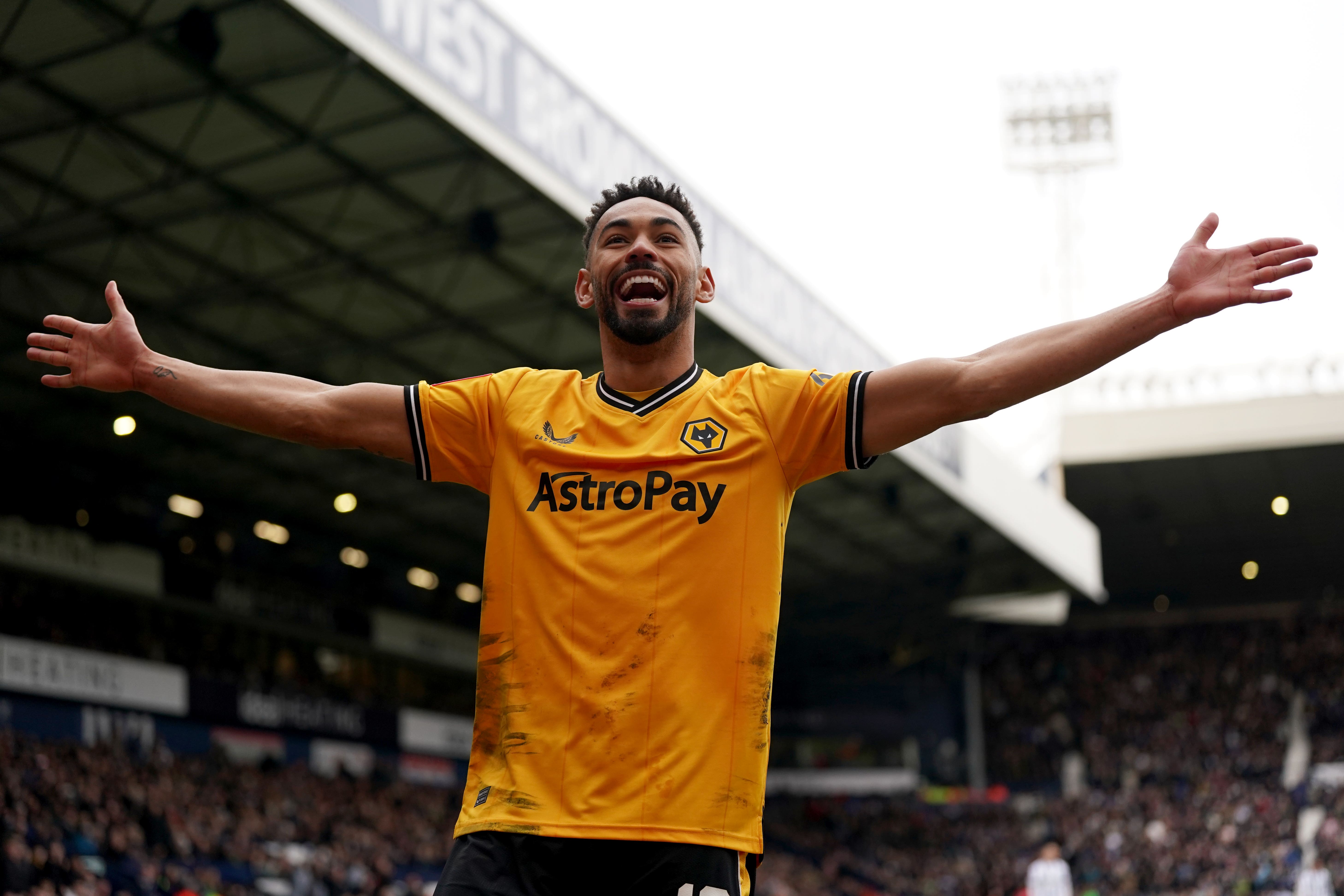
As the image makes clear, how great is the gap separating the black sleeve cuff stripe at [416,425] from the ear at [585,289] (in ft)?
1.52

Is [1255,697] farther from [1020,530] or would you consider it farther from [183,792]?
[183,792]

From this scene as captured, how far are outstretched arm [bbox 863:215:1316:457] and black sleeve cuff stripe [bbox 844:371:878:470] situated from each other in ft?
0.04

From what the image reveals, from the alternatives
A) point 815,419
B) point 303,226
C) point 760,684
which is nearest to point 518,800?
point 760,684

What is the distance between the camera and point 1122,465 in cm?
3466

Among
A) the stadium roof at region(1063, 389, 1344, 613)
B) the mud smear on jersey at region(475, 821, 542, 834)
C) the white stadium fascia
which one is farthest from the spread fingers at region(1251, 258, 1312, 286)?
the stadium roof at region(1063, 389, 1344, 613)

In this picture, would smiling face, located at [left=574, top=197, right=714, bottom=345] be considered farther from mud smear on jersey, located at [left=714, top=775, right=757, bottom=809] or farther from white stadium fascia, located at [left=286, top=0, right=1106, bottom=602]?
white stadium fascia, located at [left=286, top=0, right=1106, bottom=602]

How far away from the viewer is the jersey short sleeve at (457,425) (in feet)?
10.7

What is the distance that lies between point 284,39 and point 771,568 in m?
11.2

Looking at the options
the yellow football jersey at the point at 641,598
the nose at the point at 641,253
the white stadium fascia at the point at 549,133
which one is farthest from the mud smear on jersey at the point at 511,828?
the white stadium fascia at the point at 549,133

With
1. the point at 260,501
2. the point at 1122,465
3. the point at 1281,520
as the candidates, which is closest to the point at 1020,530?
the point at 1122,465

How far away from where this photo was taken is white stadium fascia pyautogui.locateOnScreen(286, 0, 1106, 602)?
13.0m

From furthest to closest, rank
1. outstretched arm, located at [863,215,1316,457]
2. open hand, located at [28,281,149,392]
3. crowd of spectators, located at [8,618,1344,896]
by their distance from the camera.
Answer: crowd of spectators, located at [8,618,1344,896] < open hand, located at [28,281,149,392] < outstretched arm, located at [863,215,1316,457]

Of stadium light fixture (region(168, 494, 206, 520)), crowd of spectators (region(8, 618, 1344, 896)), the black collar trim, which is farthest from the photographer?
stadium light fixture (region(168, 494, 206, 520))

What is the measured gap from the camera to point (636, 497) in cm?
304
